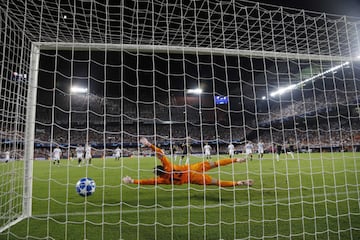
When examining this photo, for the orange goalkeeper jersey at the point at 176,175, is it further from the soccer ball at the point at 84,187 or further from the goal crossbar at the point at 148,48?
the goal crossbar at the point at 148,48

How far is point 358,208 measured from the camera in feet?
13.9

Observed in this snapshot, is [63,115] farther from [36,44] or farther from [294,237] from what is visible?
[294,237]

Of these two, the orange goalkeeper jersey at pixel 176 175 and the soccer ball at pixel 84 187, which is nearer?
the soccer ball at pixel 84 187

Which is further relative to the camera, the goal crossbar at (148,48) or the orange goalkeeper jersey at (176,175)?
the orange goalkeeper jersey at (176,175)

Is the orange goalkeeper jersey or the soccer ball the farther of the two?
the orange goalkeeper jersey

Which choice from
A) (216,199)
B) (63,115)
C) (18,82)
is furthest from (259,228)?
(63,115)

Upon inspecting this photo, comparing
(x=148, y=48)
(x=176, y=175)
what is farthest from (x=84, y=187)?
(x=148, y=48)

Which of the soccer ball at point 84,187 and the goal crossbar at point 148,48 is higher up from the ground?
the goal crossbar at point 148,48

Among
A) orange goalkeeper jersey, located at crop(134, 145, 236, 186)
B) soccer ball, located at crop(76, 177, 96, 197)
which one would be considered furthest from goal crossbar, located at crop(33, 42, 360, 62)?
soccer ball, located at crop(76, 177, 96, 197)

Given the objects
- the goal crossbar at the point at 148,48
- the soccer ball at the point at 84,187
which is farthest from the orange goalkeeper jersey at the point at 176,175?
the goal crossbar at the point at 148,48

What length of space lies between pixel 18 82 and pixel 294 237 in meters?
4.39

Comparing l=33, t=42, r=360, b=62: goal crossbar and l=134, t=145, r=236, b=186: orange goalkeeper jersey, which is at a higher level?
l=33, t=42, r=360, b=62: goal crossbar

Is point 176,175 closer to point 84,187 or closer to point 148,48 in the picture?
point 84,187

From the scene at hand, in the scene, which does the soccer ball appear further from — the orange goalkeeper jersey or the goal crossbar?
the goal crossbar
